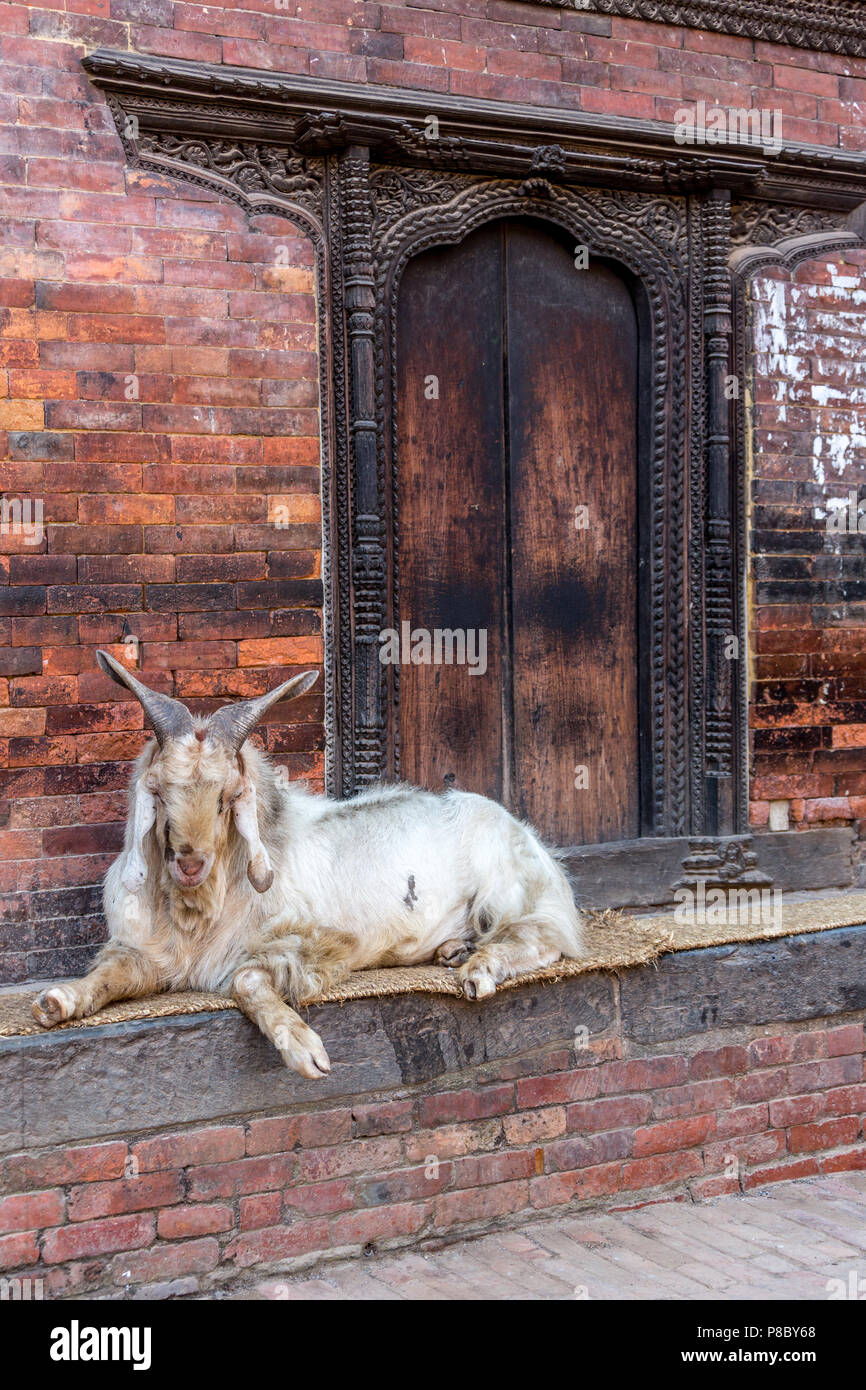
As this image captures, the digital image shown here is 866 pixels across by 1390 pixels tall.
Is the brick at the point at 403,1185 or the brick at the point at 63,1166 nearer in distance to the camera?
the brick at the point at 63,1166

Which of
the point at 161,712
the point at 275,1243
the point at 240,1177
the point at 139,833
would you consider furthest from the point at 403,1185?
the point at 161,712

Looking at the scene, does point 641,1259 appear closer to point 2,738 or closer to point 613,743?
point 613,743

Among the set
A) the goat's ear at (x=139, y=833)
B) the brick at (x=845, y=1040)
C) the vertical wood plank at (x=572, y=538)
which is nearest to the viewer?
the goat's ear at (x=139, y=833)

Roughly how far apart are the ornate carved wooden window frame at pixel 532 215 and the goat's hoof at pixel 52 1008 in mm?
1561

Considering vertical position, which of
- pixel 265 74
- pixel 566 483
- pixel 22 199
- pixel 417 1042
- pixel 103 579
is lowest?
pixel 417 1042

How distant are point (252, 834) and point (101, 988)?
2.13ft

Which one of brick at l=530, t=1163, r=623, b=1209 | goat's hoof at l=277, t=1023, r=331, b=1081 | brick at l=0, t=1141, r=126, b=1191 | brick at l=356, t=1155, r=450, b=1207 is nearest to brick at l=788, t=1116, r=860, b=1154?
brick at l=530, t=1163, r=623, b=1209

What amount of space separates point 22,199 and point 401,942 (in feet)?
9.40

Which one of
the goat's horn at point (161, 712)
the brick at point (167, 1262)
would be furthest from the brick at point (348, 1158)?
the goat's horn at point (161, 712)

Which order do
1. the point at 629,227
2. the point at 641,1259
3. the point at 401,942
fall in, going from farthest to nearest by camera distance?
the point at 629,227
the point at 401,942
the point at 641,1259

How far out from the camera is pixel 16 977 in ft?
14.9

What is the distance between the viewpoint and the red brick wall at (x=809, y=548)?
579cm

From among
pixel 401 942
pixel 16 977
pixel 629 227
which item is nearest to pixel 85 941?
pixel 16 977

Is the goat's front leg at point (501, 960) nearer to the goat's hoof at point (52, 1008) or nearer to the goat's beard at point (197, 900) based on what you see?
the goat's beard at point (197, 900)
